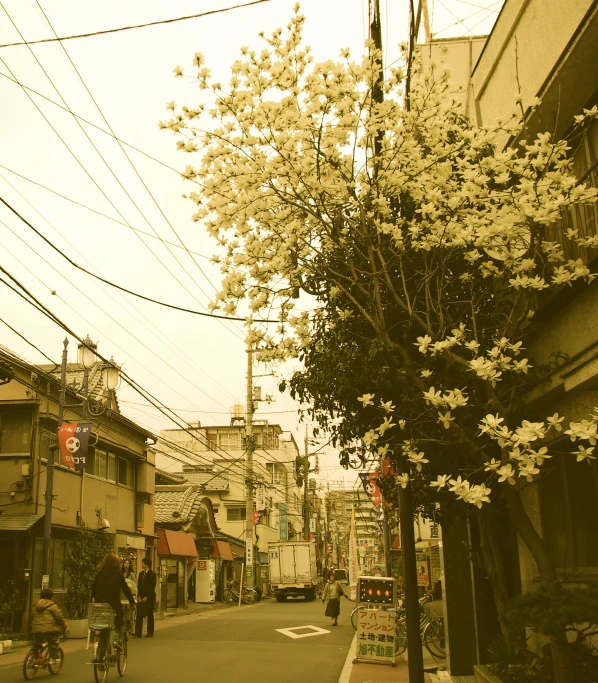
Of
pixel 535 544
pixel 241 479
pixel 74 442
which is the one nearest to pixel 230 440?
pixel 241 479

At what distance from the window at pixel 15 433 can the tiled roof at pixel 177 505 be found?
54.7 ft

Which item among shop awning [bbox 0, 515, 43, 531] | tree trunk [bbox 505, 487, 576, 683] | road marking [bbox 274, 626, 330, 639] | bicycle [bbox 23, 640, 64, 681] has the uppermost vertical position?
shop awning [bbox 0, 515, 43, 531]

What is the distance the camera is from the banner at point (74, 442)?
1995cm

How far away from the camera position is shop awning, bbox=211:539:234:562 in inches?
1683

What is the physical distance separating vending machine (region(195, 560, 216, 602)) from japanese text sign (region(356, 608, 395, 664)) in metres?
27.1

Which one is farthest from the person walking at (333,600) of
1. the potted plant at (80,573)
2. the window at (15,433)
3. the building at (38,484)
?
the window at (15,433)

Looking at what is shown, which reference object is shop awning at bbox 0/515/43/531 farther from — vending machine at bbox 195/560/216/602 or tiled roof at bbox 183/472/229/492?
tiled roof at bbox 183/472/229/492

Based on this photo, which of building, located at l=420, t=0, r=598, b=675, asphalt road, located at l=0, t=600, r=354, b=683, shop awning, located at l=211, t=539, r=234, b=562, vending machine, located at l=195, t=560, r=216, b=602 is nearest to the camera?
building, located at l=420, t=0, r=598, b=675

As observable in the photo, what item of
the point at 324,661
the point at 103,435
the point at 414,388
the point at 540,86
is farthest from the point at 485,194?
the point at 103,435

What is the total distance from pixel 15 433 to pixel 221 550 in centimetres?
2501

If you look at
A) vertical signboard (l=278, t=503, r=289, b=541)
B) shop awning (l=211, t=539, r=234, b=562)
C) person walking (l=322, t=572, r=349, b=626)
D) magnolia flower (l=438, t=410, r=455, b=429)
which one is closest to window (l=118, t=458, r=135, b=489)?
person walking (l=322, t=572, r=349, b=626)

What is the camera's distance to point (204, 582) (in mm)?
38812

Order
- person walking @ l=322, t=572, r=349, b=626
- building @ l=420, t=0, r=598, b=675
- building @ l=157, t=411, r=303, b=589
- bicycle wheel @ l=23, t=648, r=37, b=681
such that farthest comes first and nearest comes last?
building @ l=157, t=411, r=303, b=589
person walking @ l=322, t=572, r=349, b=626
bicycle wheel @ l=23, t=648, r=37, b=681
building @ l=420, t=0, r=598, b=675

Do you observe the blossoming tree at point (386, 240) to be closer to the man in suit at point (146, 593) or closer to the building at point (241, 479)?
the man in suit at point (146, 593)
